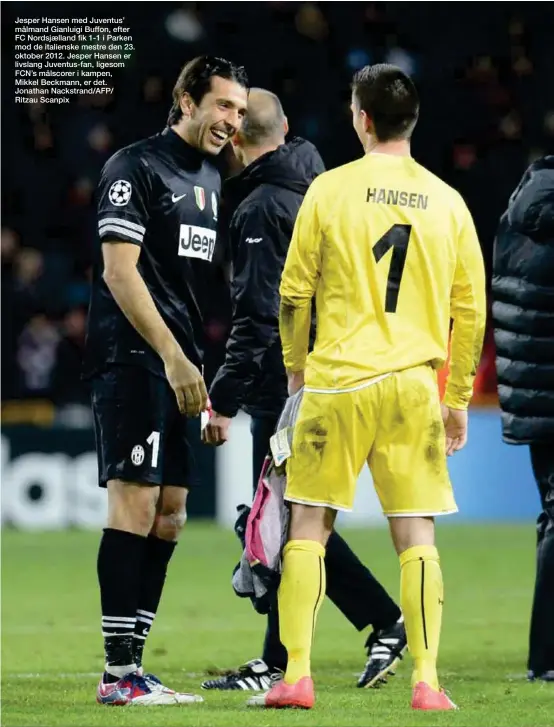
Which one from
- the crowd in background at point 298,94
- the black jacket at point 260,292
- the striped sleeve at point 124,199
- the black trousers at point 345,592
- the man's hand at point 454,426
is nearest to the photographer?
the man's hand at point 454,426

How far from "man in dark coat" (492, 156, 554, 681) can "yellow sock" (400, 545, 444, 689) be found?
1.31 meters

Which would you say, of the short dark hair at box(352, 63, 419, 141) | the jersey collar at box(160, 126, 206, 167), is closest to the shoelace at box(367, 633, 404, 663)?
the jersey collar at box(160, 126, 206, 167)

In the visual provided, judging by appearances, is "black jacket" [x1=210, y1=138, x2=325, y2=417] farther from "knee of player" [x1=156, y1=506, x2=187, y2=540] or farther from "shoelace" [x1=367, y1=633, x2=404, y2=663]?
"shoelace" [x1=367, y1=633, x2=404, y2=663]

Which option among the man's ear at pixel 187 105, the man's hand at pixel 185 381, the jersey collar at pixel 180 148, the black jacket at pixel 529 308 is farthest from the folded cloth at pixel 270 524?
the black jacket at pixel 529 308

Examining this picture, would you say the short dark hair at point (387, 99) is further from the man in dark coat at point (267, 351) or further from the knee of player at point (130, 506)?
the knee of player at point (130, 506)

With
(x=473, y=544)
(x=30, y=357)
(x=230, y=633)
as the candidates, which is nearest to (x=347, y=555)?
(x=230, y=633)

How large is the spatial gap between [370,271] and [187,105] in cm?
121

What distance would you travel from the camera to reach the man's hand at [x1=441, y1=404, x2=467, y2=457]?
16.1ft

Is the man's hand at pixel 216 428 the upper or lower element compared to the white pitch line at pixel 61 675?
upper

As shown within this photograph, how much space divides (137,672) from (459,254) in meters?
1.79

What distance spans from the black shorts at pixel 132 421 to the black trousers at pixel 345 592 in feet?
1.92

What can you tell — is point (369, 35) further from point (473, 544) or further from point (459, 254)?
point (459, 254)

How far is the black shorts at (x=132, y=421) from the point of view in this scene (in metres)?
5.16

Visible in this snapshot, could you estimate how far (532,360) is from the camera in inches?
231
